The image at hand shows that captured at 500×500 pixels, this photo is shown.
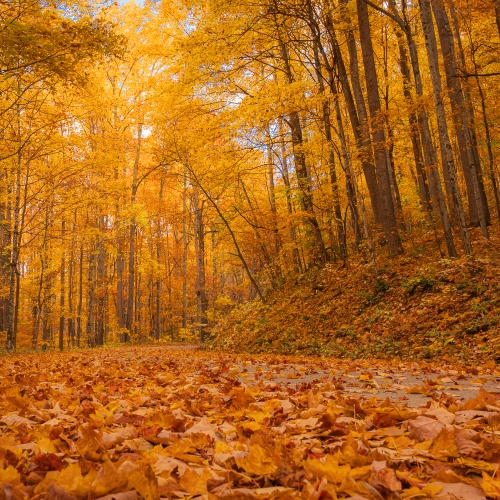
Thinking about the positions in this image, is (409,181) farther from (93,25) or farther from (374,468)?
(374,468)

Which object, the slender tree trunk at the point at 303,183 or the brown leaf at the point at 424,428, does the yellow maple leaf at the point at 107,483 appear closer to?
the brown leaf at the point at 424,428

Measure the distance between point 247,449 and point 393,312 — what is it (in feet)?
25.1

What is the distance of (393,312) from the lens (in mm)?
8852

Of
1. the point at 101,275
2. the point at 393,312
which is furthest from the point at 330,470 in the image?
the point at 101,275

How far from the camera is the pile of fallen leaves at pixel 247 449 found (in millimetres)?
1363

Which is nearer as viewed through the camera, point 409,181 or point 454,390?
point 454,390

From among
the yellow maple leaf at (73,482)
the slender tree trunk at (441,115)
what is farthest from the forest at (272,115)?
the yellow maple leaf at (73,482)

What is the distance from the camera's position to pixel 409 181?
2362 cm

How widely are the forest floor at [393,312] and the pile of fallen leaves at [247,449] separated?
455 cm

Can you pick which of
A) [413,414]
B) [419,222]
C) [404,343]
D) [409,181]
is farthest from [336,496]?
[409,181]

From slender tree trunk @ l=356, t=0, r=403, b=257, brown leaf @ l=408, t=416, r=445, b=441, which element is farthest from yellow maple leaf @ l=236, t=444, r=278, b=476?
slender tree trunk @ l=356, t=0, r=403, b=257

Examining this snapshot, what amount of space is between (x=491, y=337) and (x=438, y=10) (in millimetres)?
9987

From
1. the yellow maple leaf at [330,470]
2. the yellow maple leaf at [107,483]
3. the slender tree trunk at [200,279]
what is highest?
the slender tree trunk at [200,279]

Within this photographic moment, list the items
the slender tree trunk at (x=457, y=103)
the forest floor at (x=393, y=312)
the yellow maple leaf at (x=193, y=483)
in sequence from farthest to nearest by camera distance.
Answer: the slender tree trunk at (x=457, y=103) → the forest floor at (x=393, y=312) → the yellow maple leaf at (x=193, y=483)
